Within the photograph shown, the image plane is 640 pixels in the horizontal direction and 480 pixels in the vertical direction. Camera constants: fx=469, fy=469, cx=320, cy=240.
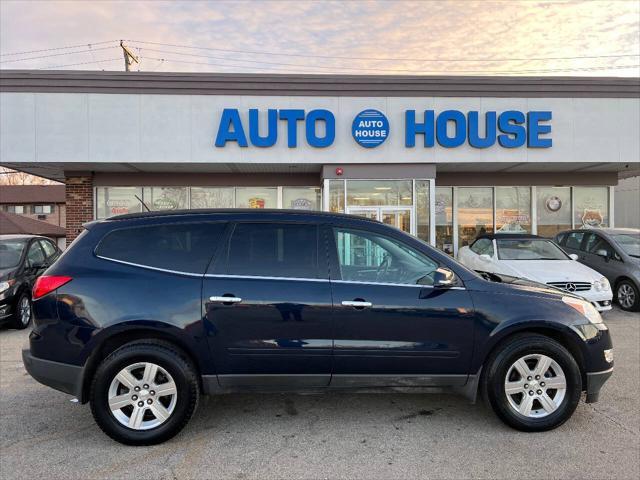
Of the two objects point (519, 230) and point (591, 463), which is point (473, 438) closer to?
point (591, 463)

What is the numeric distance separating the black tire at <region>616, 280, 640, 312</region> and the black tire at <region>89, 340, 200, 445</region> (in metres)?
8.60

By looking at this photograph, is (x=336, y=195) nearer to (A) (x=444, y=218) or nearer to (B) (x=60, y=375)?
(A) (x=444, y=218)

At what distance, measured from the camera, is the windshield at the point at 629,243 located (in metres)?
9.34

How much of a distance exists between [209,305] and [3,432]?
6.57 ft

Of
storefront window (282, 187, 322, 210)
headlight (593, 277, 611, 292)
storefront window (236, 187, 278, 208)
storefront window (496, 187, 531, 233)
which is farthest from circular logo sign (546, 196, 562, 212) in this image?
storefront window (236, 187, 278, 208)

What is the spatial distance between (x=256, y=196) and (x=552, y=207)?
917cm

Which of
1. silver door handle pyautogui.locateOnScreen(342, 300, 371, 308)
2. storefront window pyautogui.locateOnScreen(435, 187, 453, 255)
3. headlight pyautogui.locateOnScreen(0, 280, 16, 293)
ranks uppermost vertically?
storefront window pyautogui.locateOnScreen(435, 187, 453, 255)

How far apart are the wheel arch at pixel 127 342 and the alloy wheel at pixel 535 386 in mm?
2474

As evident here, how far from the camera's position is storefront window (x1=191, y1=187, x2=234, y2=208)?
13844mm

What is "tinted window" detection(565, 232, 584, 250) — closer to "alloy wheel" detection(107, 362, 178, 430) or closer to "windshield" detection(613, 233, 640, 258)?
"windshield" detection(613, 233, 640, 258)

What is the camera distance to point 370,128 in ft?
39.6

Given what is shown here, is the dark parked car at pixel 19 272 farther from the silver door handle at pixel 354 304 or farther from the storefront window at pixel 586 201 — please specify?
the storefront window at pixel 586 201

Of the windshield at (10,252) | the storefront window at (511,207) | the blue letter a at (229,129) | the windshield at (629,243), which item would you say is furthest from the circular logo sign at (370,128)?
the windshield at (10,252)

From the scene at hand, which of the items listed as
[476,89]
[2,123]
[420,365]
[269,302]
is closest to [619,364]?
[420,365]
